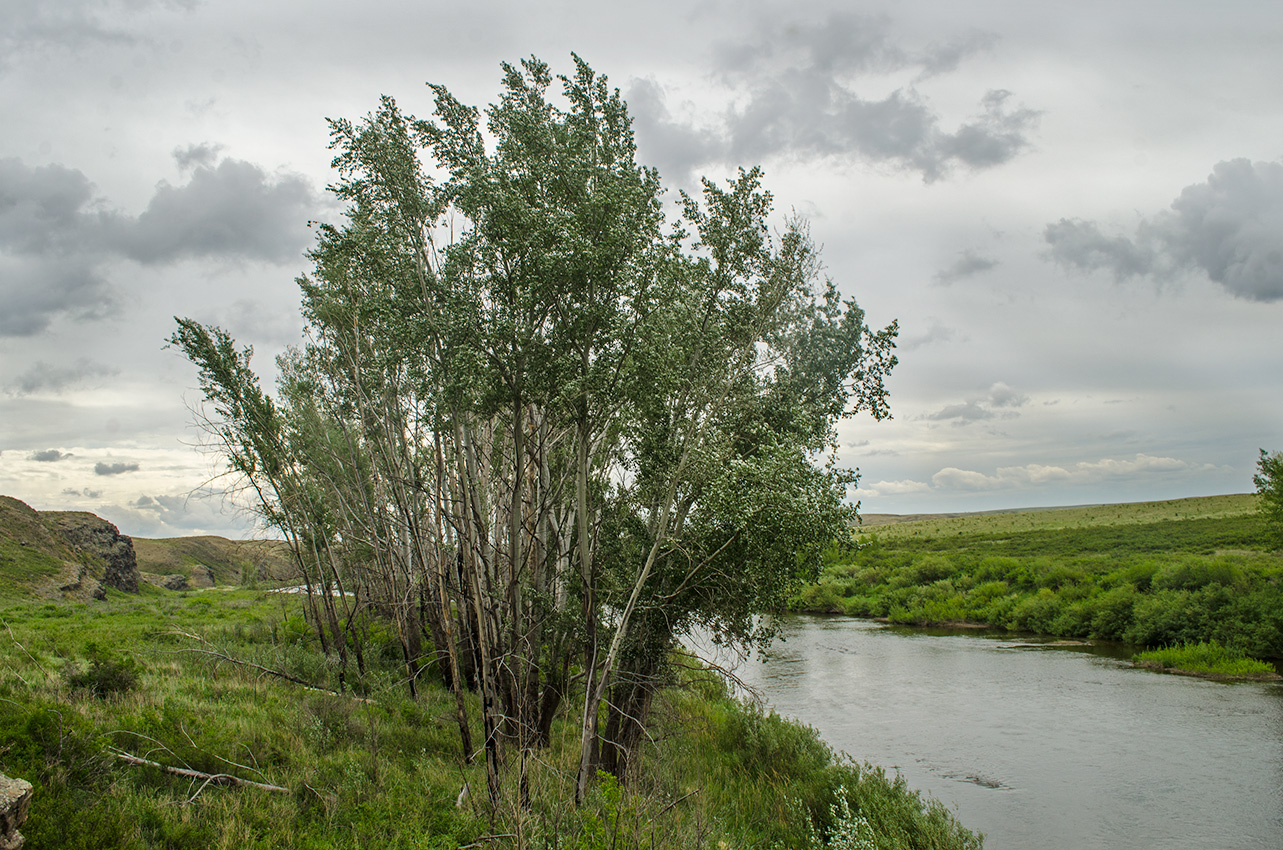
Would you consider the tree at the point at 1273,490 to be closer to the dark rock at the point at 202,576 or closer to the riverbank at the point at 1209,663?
the riverbank at the point at 1209,663

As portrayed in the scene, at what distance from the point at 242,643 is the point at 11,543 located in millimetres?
28541

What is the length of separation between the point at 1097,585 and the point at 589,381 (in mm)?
34262

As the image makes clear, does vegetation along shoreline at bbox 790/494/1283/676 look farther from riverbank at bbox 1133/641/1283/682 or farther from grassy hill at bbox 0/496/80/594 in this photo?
grassy hill at bbox 0/496/80/594

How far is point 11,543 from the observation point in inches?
1436

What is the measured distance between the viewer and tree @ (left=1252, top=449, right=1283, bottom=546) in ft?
104

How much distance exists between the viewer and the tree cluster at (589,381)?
911cm

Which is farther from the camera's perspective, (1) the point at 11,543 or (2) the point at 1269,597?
(1) the point at 11,543

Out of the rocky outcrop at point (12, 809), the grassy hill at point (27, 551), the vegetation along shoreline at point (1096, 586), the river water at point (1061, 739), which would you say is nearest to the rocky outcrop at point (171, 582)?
the grassy hill at point (27, 551)

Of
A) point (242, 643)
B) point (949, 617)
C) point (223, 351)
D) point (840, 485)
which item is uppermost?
point (223, 351)

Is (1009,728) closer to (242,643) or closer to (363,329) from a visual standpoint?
(363,329)

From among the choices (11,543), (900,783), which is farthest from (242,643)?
(11,543)

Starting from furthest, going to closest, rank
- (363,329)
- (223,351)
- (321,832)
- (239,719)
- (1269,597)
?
(1269,597) < (223,351) < (363,329) < (239,719) < (321,832)

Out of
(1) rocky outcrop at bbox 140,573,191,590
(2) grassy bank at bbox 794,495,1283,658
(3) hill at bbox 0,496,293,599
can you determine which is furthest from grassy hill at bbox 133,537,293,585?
(2) grassy bank at bbox 794,495,1283,658

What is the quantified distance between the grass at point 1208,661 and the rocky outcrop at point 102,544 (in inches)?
2001
